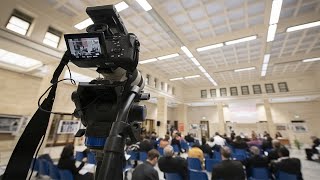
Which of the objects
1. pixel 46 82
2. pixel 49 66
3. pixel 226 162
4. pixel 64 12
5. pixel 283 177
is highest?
pixel 64 12

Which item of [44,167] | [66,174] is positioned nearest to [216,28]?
[66,174]

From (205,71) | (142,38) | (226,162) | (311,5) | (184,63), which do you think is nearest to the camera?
(226,162)

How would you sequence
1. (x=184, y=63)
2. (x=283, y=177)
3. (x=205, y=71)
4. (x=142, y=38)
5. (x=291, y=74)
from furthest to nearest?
(x=291, y=74)
(x=205, y=71)
(x=184, y=63)
(x=142, y=38)
(x=283, y=177)

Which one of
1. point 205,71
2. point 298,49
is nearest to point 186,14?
point 205,71

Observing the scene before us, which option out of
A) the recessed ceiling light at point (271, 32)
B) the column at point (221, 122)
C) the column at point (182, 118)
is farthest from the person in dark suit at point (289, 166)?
the column at point (182, 118)

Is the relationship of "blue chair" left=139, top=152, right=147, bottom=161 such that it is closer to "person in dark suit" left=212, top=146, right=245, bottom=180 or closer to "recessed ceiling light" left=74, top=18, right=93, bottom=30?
"person in dark suit" left=212, top=146, right=245, bottom=180

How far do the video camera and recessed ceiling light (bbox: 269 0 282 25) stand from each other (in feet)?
20.1

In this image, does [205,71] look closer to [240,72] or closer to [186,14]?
[240,72]

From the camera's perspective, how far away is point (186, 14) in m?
5.73

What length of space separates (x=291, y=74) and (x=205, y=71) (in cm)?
712

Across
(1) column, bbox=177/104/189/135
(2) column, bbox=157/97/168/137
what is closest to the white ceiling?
(2) column, bbox=157/97/168/137

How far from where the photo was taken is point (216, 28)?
6543 mm

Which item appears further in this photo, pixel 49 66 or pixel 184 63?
pixel 184 63

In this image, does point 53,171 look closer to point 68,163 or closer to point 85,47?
point 68,163
